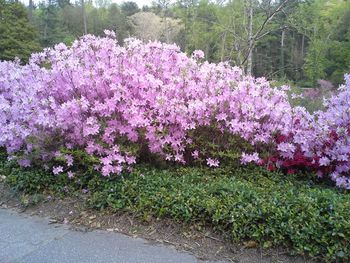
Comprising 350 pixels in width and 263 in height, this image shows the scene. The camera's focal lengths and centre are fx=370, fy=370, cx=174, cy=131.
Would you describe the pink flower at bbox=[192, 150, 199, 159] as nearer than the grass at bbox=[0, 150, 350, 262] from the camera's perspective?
No

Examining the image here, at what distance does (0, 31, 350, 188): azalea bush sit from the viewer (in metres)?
3.95

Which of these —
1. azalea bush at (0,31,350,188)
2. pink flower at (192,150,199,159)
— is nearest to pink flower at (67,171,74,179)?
azalea bush at (0,31,350,188)

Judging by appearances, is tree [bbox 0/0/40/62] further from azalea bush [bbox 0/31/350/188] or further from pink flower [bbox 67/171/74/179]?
pink flower [bbox 67/171/74/179]

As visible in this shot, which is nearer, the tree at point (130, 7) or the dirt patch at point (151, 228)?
the dirt patch at point (151, 228)

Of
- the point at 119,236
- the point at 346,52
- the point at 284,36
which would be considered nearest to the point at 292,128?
the point at 119,236

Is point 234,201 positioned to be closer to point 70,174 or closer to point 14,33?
point 70,174

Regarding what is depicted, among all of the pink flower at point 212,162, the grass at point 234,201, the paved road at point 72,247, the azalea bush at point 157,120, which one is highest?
the azalea bush at point 157,120

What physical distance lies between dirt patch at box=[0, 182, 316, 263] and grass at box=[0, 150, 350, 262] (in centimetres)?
7

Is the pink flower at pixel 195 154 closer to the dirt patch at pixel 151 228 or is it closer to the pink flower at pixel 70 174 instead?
the dirt patch at pixel 151 228

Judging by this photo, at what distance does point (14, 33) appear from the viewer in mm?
20922

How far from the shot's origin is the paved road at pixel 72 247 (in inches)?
114

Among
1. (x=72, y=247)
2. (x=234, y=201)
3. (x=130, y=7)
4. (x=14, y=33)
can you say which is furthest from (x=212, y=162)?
(x=130, y=7)

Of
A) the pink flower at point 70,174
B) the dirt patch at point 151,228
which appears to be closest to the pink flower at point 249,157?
the dirt patch at point 151,228

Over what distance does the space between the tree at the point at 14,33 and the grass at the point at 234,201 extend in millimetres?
18509
